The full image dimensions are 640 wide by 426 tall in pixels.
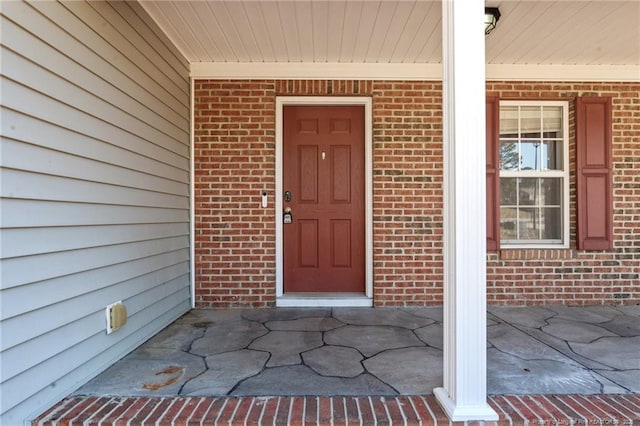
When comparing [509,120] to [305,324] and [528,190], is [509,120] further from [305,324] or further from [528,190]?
[305,324]

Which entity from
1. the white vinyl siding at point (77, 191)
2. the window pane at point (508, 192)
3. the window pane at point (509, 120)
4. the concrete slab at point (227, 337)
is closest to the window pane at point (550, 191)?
the window pane at point (508, 192)

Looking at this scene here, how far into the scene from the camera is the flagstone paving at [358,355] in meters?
1.97

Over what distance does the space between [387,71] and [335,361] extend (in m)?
2.70

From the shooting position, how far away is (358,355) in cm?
239

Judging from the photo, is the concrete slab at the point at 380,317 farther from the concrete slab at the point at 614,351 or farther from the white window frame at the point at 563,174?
the white window frame at the point at 563,174

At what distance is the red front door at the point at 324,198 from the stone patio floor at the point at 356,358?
0.45 m

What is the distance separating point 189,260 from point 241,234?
0.55m

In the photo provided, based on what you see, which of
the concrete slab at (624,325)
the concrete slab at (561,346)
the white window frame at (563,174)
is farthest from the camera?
the white window frame at (563,174)

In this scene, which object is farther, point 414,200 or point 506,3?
point 414,200

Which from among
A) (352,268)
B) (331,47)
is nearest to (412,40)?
(331,47)

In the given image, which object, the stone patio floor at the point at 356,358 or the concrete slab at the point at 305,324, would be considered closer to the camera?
the stone patio floor at the point at 356,358

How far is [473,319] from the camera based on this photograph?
1.68 m

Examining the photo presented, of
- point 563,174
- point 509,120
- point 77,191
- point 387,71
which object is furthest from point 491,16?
point 77,191

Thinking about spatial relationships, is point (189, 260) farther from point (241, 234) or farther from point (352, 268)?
point (352, 268)
